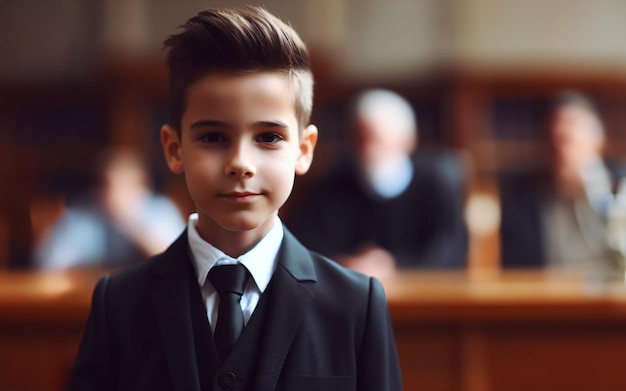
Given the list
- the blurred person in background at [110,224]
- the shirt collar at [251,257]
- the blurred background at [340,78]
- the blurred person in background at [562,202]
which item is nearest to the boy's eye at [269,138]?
the shirt collar at [251,257]

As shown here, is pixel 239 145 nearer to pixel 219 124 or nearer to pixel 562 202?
pixel 219 124

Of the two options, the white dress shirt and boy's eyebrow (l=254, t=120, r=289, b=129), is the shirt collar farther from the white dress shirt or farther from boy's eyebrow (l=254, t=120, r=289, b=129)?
boy's eyebrow (l=254, t=120, r=289, b=129)

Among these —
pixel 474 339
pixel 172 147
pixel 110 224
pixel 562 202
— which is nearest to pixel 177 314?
pixel 172 147

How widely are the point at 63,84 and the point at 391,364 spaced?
5.38m

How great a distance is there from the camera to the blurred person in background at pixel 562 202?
2955 millimetres

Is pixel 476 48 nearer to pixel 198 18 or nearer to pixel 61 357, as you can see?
pixel 61 357

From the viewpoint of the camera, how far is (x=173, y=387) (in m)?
0.72

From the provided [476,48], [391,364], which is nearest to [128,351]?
[391,364]

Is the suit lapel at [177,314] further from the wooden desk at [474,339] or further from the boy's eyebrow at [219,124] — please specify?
the wooden desk at [474,339]

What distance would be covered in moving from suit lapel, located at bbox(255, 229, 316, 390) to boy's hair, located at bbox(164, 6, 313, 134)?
167mm

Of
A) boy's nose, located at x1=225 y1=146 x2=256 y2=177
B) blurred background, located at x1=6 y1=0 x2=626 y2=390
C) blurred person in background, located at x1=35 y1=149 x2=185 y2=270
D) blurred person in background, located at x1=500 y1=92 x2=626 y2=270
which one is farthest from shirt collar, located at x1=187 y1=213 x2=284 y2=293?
blurred background, located at x1=6 y1=0 x2=626 y2=390

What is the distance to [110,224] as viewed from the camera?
3.33 metres

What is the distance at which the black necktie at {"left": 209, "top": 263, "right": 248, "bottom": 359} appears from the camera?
734 mm

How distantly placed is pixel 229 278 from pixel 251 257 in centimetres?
3
